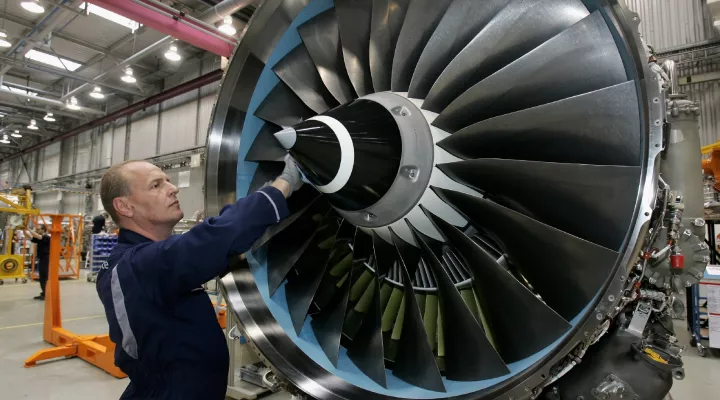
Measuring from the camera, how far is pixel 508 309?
1.45 m

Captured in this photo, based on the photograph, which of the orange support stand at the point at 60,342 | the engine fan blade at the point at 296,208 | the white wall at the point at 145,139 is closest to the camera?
the engine fan blade at the point at 296,208

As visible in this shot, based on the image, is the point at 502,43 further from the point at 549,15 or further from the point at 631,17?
the point at 631,17

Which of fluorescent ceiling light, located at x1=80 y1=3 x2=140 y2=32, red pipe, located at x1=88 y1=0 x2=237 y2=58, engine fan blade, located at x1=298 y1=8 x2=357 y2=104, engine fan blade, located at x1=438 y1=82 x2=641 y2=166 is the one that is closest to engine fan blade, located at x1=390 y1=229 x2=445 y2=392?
engine fan blade, located at x1=438 y1=82 x2=641 y2=166

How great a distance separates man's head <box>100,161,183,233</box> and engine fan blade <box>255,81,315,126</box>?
1.88 ft

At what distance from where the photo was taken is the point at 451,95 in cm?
177

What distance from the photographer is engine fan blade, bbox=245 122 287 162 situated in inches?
79.8

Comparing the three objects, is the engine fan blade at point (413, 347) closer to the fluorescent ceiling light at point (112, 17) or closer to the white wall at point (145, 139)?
the white wall at point (145, 139)

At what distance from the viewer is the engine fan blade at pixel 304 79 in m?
2.04

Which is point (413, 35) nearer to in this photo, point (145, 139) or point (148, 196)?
point (148, 196)

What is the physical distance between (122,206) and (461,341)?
1.57 m

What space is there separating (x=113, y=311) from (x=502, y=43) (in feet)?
6.10

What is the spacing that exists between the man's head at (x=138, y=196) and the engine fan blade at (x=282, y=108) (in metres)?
0.57

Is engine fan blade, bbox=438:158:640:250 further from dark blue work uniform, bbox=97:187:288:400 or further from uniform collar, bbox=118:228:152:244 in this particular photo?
uniform collar, bbox=118:228:152:244

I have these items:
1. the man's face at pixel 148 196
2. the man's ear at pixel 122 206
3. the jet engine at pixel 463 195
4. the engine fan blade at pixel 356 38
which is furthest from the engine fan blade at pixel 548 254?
the man's ear at pixel 122 206
